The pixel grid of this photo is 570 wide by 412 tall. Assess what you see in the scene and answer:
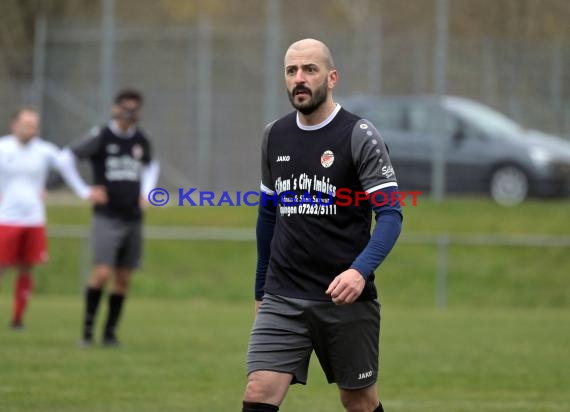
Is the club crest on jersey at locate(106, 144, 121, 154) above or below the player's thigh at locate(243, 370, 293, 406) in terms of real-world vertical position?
above

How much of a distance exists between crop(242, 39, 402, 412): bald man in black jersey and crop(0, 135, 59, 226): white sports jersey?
26.1 ft

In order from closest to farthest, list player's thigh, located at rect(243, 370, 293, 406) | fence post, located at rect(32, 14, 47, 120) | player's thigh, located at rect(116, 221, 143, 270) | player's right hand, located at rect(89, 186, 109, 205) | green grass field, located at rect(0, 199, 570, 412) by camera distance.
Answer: player's thigh, located at rect(243, 370, 293, 406)
green grass field, located at rect(0, 199, 570, 412)
player's right hand, located at rect(89, 186, 109, 205)
player's thigh, located at rect(116, 221, 143, 270)
fence post, located at rect(32, 14, 47, 120)

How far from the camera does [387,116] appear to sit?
2150 centimetres

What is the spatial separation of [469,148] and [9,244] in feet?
33.0

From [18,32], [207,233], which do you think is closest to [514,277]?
[207,233]

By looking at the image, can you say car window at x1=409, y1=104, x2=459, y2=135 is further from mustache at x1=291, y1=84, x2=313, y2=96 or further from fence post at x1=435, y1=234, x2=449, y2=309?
mustache at x1=291, y1=84, x2=313, y2=96

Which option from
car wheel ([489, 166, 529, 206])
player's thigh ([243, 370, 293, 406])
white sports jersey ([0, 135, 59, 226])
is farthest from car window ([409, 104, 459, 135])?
player's thigh ([243, 370, 293, 406])

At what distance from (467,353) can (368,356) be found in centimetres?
621

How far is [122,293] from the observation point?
1229 cm

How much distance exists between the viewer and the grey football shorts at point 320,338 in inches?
230

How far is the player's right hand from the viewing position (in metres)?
12.1

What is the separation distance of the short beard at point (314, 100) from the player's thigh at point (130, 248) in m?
Answer: 6.63

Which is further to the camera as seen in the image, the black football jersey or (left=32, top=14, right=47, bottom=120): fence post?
(left=32, top=14, right=47, bottom=120): fence post

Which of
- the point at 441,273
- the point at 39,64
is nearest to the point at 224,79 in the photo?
the point at 39,64
